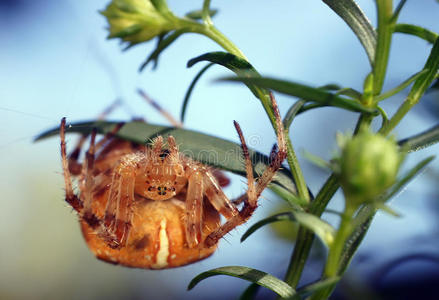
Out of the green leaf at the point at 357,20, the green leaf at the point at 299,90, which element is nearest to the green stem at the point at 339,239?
the green leaf at the point at 299,90

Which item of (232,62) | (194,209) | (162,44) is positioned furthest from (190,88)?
(194,209)

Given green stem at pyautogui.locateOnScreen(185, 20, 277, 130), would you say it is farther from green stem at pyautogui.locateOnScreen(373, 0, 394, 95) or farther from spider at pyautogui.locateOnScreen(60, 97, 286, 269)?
spider at pyautogui.locateOnScreen(60, 97, 286, 269)

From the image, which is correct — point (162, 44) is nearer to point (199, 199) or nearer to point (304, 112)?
point (304, 112)

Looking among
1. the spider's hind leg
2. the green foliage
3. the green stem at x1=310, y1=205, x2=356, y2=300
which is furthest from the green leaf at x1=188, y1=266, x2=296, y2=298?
the spider's hind leg

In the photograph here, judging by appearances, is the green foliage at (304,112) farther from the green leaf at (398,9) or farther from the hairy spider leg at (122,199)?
the hairy spider leg at (122,199)

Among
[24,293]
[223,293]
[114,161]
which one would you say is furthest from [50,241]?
[114,161]

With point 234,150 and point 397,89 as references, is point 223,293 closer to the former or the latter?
point 234,150
